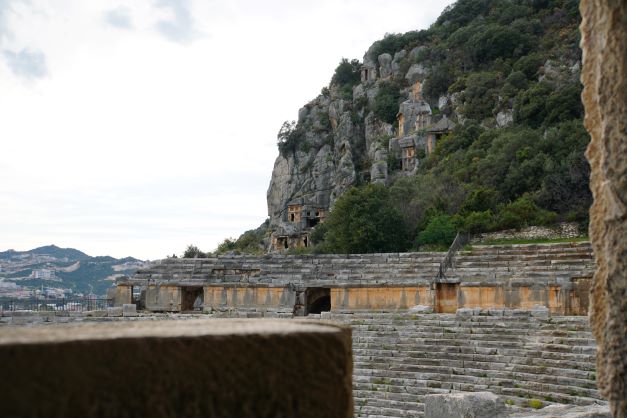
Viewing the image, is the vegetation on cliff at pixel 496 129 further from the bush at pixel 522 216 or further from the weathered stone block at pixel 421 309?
the weathered stone block at pixel 421 309

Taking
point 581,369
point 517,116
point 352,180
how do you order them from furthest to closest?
point 352,180 < point 517,116 < point 581,369

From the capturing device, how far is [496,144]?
4003cm

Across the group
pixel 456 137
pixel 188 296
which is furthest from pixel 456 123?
pixel 188 296

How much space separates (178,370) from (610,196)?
97.6 inches

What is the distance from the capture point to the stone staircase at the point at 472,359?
1089cm

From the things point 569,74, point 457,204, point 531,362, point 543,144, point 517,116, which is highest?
point 569,74

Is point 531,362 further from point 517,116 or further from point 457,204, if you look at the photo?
point 517,116

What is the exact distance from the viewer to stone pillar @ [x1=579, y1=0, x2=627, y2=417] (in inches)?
126

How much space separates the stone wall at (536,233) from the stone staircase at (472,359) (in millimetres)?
11212

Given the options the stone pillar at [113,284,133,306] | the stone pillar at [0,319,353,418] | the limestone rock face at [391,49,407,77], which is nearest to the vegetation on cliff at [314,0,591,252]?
the limestone rock face at [391,49,407,77]

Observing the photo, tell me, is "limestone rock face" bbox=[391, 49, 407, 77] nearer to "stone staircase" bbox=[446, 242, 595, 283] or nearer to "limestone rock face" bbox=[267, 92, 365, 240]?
"limestone rock face" bbox=[267, 92, 365, 240]

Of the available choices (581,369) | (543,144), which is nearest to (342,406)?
(581,369)

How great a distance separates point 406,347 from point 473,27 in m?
56.1

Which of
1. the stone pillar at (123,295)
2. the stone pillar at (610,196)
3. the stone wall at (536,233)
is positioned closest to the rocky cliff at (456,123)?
the stone wall at (536,233)
